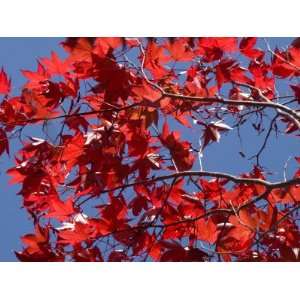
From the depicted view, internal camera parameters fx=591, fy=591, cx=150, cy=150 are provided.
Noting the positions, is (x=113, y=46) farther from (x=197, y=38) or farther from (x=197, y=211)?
(x=197, y=211)

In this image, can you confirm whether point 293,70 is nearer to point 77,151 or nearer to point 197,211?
point 197,211

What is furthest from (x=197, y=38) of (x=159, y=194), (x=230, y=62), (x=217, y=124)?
(x=159, y=194)

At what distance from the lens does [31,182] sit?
1649 millimetres

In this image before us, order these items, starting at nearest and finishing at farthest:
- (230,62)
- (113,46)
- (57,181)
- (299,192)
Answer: (113,46)
(299,192)
(230,62)
(57,181)

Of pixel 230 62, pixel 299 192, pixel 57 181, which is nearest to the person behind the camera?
pixel 299 192

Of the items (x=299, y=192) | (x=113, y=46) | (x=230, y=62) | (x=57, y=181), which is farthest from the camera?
(x=57, y=181)

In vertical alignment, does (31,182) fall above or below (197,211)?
above

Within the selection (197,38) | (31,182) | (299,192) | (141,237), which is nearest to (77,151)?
(31,182)

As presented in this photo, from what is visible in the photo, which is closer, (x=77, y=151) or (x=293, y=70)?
(x=77, y=151)

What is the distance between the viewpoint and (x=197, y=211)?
66.2 inches

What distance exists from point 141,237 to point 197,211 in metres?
0.19

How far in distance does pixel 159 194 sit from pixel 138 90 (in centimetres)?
35

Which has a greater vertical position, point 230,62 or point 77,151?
point 230,62

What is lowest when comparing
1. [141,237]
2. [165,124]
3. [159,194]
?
[141,237]
